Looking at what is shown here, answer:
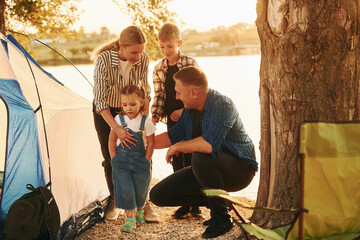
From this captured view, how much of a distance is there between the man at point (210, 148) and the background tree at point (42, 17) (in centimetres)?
635

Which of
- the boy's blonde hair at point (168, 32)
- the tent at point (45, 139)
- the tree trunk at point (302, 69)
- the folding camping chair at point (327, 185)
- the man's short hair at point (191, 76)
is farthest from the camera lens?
the boy's blonde hair at point (168, 32)

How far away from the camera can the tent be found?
3.58 metres

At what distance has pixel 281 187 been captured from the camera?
10.9 feet

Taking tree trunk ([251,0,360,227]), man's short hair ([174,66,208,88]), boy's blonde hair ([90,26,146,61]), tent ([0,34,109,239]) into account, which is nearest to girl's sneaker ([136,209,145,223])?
tent ([0,34,109,239])

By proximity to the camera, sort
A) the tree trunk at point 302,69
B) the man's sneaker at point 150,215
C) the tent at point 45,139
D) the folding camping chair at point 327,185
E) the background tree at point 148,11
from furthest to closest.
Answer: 1. the background tree at point 148,11
2. the man's sneaker at point 150,215
3. the tent at point 45,139
4. the tree trunk at point 302,69
5. the folding camping chair at point 327,185

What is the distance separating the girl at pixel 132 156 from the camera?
3699 mm

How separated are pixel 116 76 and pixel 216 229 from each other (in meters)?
1.48

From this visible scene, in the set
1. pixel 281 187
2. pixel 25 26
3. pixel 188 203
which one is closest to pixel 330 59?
pixel 281 187

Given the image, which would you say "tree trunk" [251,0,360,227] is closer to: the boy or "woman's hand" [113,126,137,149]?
the boy

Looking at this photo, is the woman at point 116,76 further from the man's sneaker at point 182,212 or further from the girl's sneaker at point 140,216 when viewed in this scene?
the man's sneaker at point 182,212

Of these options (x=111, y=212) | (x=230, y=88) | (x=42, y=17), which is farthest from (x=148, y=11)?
(x=230, y=88)

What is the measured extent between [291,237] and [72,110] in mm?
2393

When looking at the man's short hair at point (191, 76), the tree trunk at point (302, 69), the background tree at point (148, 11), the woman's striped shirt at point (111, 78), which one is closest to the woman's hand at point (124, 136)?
the woman's striped shirt at point (111, 78)

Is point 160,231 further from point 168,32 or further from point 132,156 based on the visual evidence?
point 168,32
